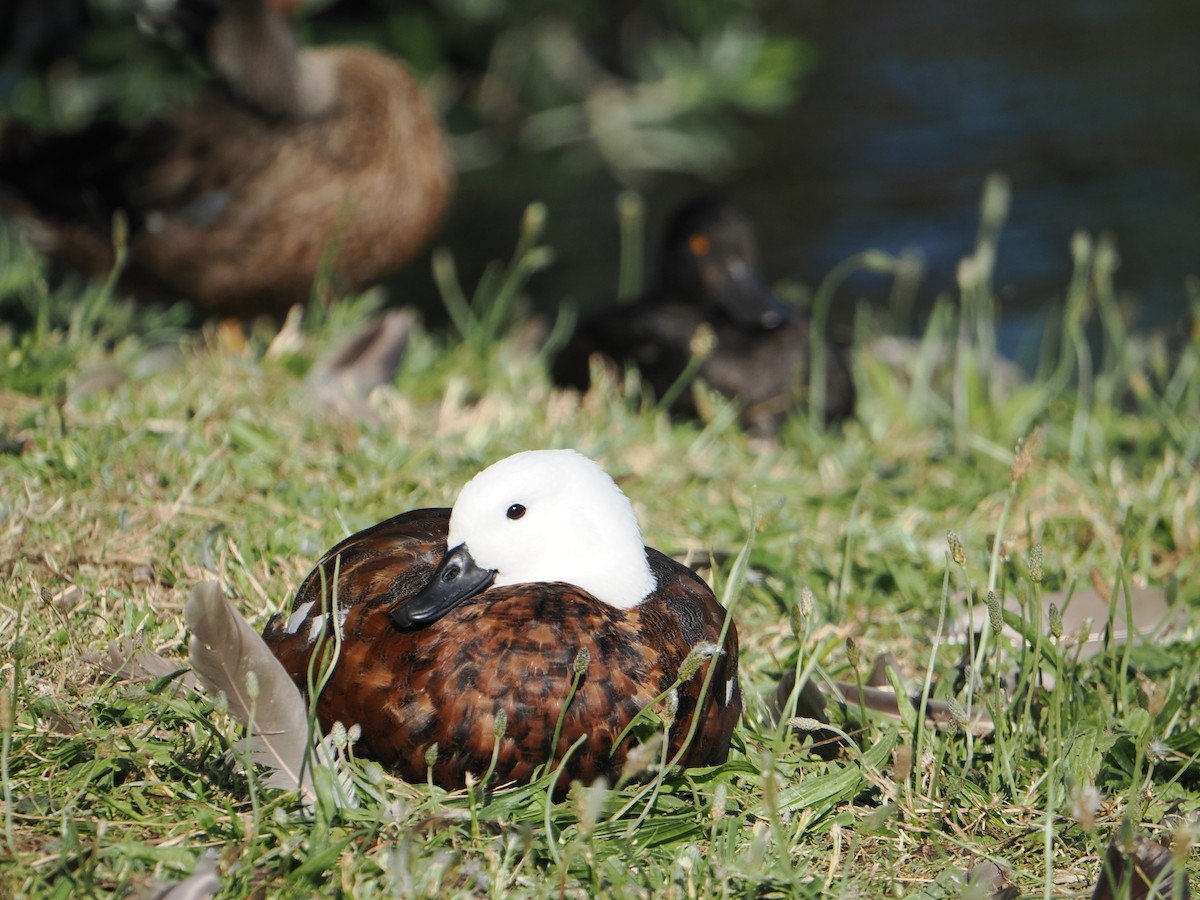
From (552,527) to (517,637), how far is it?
22 cm

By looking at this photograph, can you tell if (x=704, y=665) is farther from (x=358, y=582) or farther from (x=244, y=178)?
(x=244, y=178)

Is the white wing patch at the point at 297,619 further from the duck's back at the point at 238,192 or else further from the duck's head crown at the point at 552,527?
the duck's back at the point at 238,192

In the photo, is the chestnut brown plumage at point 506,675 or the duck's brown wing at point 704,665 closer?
the chestnut brown plumage at point 506,675

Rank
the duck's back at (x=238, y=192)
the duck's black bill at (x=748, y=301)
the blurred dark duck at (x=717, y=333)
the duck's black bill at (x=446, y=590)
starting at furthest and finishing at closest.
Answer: the duck's back at (x=238, y=192)
the duck's black bill at (x=748, y=301)
the blurred dark duck at (x=717, y=333)
the duck's black bill at (x=446, y=590)

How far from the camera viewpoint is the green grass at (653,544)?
2061 millimetres

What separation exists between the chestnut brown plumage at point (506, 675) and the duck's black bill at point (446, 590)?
2 centimetres

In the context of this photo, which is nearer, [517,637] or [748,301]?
[517,637]

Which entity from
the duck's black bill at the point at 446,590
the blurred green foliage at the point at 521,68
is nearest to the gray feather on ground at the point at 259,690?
the duck's black bill at the point at 446,590

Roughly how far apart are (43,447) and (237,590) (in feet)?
2.58

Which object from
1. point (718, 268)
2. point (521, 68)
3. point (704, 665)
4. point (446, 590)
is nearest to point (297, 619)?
point (446, 590)

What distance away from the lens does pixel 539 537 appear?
7.58 feet

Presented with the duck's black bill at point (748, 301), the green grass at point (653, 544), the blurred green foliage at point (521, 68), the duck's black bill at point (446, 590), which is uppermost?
the blurred green foliage at point (521, 68)

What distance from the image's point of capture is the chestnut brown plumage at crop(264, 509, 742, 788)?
2.13m

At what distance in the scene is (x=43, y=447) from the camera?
3.23 meters
